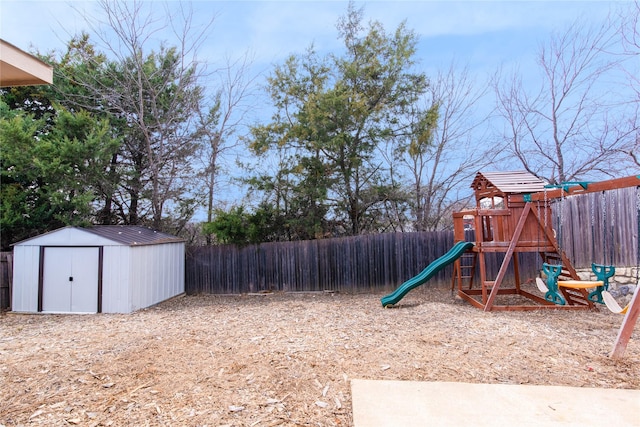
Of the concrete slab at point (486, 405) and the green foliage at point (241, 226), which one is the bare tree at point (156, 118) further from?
the concrete slab at point (486, 405)

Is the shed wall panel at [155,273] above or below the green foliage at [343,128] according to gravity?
below

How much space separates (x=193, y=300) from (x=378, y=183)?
567cm

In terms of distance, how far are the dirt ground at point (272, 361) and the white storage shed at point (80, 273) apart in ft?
4.04

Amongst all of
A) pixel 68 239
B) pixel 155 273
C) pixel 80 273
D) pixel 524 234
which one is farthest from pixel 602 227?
pixel 68 239

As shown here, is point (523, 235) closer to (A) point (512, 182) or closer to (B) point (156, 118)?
(A) point (512, 182)

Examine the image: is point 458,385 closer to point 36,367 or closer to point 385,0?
point 36,367

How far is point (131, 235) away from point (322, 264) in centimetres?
436

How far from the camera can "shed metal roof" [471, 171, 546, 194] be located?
647cm

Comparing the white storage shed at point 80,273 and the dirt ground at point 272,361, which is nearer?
the dirt ground at point 272,361

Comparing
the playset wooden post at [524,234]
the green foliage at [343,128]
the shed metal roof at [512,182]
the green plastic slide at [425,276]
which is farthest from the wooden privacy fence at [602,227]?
the green foliage at [343,128]

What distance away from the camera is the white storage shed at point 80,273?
7.16 m

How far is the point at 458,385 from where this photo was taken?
3021mm

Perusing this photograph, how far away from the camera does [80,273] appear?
23.9 feet

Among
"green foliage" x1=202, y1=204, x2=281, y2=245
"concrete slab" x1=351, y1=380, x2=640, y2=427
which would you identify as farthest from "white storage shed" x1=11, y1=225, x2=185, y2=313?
"concrete slab" x1=351, y1=380, x2=640, y2=427
